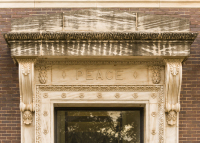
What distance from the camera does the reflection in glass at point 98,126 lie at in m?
6.61

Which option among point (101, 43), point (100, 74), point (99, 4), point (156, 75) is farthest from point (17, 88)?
point (156, 75)

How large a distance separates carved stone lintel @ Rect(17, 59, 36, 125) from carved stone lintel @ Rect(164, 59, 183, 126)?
276 cm

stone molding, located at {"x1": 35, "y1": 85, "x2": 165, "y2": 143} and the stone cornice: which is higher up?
the stone cornice

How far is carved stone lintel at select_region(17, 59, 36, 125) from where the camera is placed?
222 inches

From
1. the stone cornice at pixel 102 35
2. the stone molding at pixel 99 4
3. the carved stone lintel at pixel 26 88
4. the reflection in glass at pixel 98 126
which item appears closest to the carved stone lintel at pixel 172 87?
the stone cornice at pixel 102 35

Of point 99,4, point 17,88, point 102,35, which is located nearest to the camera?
point 102,35

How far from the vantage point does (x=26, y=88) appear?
5746 millimetres

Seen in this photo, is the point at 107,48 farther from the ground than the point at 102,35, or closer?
closer

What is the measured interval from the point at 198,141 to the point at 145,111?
1365 millimetres

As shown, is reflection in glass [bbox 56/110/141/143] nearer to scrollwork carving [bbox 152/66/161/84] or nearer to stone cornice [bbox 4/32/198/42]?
scrollwork carving [bbox 152/66/161/84]

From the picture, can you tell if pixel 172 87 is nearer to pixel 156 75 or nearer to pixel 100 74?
pixel 156 75

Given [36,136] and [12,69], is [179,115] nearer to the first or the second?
[36,136]

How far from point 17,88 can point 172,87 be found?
3.41 metres

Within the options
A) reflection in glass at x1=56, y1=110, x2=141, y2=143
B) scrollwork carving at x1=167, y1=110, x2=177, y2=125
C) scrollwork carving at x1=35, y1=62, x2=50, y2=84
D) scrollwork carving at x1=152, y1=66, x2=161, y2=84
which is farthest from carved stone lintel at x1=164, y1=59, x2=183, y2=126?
scrollwork carving at x1=35, y1=62, x2=50, y2=84
